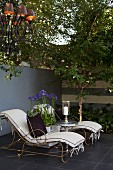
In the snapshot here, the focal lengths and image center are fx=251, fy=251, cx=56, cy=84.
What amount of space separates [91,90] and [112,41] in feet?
7.81

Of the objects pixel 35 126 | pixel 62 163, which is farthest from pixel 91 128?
pixel 62 163

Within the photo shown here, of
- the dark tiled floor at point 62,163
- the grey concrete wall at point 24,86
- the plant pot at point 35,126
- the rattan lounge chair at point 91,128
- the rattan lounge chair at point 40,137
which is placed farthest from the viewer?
the grey concrete wall at point 24,86

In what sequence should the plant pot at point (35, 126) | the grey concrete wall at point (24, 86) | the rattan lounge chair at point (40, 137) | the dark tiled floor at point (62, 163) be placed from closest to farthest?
the dark tiled floor at point (62, 163) < the rattan lounge chair at point (40, 137) < the plant pot at point (35, 126) < the grey concrete wall at point (24, 86)

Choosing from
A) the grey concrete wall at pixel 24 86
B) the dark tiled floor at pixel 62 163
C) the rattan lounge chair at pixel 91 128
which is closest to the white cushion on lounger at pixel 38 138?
the dark tiled floor at pixel 62 163

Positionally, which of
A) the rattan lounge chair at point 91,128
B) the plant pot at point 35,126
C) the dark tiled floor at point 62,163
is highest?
the plant pot at point 35,126

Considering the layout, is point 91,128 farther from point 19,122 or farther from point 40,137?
point 19,122

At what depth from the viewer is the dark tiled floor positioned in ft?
14.3

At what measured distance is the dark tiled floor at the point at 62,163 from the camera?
14.3ft

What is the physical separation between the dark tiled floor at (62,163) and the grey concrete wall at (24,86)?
6.88 ft

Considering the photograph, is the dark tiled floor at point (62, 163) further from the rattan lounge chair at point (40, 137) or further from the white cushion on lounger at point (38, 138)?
the white cushion on lounger at point (38, 138)

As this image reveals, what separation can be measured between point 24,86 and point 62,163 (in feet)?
12.3

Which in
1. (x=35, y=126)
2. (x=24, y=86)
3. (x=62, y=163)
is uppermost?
(x=24, y=86)

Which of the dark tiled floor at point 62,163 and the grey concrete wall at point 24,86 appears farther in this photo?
the grey concrete wall at point 24,86

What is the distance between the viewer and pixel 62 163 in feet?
15.0
